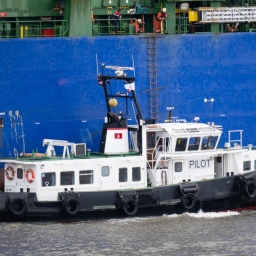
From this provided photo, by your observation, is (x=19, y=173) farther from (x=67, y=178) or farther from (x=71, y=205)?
(x=71, y=205)

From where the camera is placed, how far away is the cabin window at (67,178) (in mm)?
35812

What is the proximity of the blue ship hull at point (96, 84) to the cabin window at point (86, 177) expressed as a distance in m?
2.82

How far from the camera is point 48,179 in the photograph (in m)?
35.7

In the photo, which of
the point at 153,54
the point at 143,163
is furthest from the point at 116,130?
the point at 153,54

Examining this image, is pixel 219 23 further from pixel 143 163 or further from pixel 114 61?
pixel 143 163

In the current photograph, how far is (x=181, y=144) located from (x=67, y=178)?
2.89 m

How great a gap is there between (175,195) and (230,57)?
5.68 metres

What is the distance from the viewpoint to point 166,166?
37.1 m

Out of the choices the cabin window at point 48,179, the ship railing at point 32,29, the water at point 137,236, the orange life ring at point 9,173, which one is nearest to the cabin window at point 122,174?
the water at point 137,236

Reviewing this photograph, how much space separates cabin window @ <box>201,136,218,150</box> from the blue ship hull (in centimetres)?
271

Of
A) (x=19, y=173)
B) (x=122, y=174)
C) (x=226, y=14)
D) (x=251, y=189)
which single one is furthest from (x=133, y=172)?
(x=226, y=14)

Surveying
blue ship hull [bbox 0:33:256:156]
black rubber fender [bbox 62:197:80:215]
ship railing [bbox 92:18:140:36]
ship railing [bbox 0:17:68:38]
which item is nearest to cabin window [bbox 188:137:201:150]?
blue ship hull [bbox 0:33:256:156]

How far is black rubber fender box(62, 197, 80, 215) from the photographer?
35438 mm

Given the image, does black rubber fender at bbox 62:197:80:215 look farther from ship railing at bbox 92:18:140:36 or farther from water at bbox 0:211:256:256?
ship railing at bbox 92:18:140:36
